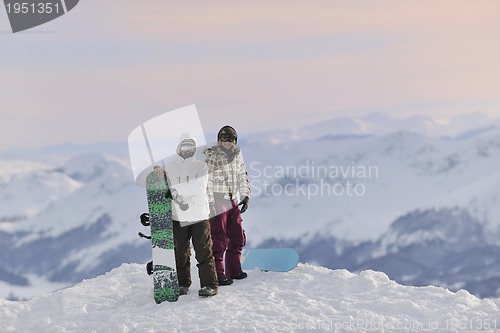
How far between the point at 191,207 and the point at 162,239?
0.72 m

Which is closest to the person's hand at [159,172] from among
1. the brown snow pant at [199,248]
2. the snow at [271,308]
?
the brown snow pant at [199,248]

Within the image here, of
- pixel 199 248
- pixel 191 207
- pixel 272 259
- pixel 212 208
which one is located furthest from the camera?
pixel 272 259

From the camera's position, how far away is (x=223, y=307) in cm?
981

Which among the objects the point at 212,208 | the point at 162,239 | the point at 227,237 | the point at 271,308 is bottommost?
the point at 271,308

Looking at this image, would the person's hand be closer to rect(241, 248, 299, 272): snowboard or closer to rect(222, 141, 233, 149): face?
rect(222, 141, 233, 149): face

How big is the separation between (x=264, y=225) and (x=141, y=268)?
12611 cm

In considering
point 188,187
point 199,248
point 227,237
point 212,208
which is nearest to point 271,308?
point 199,248

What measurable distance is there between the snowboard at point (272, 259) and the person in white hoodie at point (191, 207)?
1749 millimetres

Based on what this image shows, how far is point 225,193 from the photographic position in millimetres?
10820

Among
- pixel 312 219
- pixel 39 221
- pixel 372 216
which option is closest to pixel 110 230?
pixel 39 221

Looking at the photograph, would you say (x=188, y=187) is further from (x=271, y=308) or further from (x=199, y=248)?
(x=271, y=308)

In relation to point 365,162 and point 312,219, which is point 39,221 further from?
point 365,162

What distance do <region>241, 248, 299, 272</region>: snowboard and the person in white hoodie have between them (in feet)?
5.74

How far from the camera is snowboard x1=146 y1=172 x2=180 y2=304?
10102 mm
